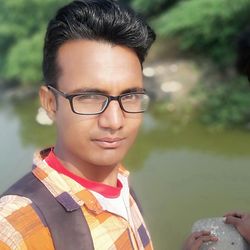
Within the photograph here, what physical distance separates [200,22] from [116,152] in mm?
5332

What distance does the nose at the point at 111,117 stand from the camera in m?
0.76

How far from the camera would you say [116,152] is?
80cm

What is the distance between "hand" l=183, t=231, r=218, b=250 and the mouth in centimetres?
34

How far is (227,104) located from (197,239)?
415cm

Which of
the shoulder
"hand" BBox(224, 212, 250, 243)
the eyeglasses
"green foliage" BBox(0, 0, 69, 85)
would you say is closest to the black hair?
"hand" BBox(224, 212, 250, 243)

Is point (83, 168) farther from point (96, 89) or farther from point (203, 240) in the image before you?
point (203, 240)

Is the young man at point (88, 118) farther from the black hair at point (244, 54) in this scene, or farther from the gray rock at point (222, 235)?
the black hair at point (244, 54)

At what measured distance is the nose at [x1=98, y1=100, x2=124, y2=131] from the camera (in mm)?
765

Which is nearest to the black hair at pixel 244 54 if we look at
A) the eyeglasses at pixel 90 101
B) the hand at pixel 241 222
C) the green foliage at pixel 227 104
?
the hand at pixel 241 222

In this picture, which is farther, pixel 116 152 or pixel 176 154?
pixel 176 154

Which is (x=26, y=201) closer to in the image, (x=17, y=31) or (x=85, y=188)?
(x=85, y=188)

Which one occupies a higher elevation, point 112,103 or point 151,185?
point 112,103

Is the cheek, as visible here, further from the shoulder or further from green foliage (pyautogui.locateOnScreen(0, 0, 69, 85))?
green foliage (pyautogui.locateOnScreen(0, 0, 69, 85))

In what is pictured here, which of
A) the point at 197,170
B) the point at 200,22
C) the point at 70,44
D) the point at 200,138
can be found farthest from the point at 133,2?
the point at 70,44
